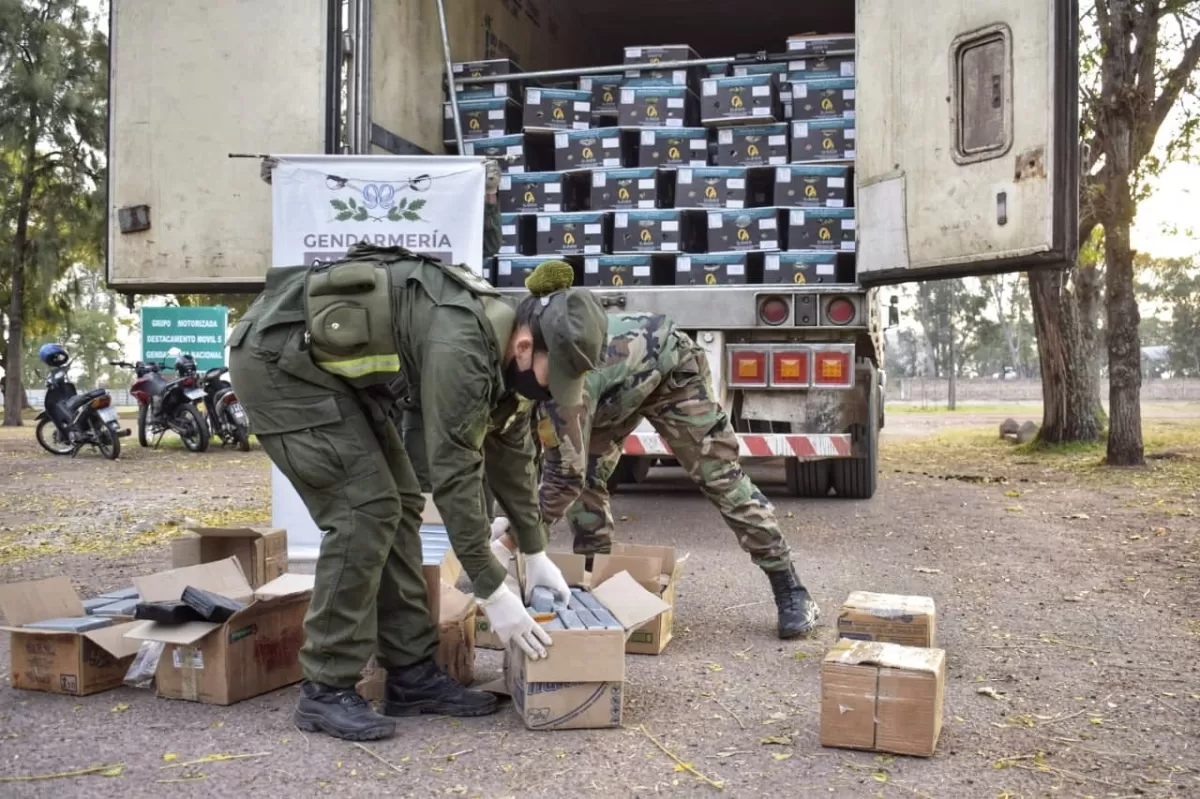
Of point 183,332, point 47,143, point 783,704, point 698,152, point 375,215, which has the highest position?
point 47,143

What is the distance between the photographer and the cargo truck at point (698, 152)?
5461 mm

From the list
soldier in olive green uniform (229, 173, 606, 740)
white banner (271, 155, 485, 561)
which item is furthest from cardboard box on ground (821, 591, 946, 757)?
white banner (271, 155, 485, 561)

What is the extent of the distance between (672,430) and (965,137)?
2.25 m

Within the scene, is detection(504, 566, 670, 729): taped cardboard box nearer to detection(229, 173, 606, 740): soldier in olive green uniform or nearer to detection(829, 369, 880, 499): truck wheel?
detection(229, 173, 606, 740): soldier in olive green uniform

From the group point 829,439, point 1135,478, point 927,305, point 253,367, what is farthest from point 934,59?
point 927,305

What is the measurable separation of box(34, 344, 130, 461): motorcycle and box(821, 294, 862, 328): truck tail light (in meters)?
10.1

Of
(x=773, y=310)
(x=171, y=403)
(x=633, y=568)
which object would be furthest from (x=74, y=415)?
(x=633, y=568)

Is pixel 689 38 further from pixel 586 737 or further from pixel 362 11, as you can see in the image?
pixel 586 737

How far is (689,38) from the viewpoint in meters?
9.73

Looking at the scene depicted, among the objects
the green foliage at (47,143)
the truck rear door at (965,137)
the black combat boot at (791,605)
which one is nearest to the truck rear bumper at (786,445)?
the truck rear door at (965,137)

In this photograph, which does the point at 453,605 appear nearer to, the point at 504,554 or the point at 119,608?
the point at 504,554

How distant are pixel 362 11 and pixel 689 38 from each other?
14.2ft

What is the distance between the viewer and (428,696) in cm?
350

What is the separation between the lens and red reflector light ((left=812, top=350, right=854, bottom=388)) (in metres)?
6.63
